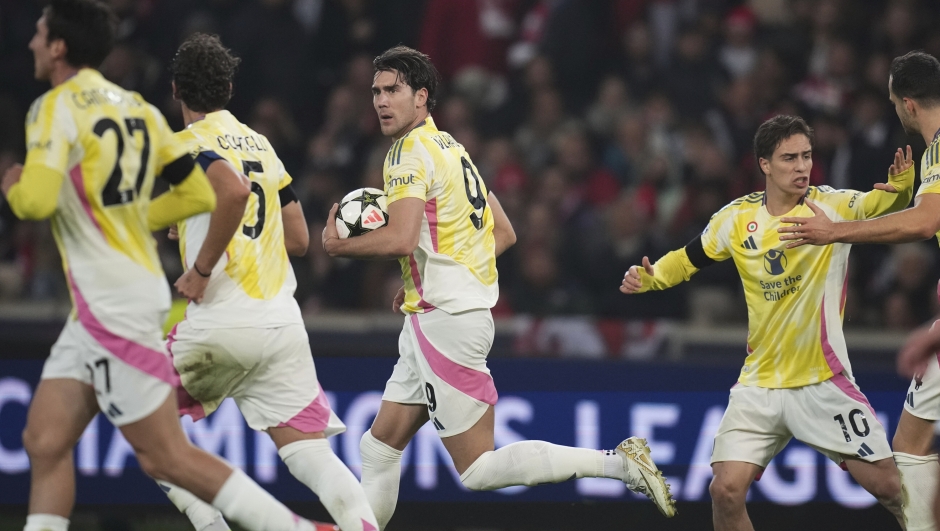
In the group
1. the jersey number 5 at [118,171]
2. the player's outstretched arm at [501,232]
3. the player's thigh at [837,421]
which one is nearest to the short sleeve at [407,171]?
the player's outstretched arm at [501,232]

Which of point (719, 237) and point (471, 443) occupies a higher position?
point (719, 237)

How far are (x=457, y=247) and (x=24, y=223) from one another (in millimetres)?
6429

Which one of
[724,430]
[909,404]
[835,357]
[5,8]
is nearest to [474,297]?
[724,430]

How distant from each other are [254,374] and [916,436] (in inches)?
128

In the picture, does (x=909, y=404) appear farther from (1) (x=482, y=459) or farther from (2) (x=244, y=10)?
(2) (x=244, y=10)

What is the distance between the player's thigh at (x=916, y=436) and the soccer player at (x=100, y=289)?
327 cm

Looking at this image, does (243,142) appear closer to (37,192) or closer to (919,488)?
(37,192)

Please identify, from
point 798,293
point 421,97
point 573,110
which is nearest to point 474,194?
point 421,97

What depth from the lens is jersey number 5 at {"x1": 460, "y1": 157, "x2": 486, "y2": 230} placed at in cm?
598

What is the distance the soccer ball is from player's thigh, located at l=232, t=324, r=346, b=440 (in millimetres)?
545

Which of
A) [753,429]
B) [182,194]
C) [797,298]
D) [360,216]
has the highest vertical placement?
[182,194]

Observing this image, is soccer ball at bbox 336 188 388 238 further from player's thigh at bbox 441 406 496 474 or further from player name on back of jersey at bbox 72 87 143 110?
player name on back of jersey at bbox 72 87 143 110

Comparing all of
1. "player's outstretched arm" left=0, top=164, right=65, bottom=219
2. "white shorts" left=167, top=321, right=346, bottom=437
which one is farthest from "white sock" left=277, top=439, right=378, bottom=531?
"player's outstretched arm" left=0, top=164, right=65, bottom=219

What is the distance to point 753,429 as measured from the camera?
6.02 m
